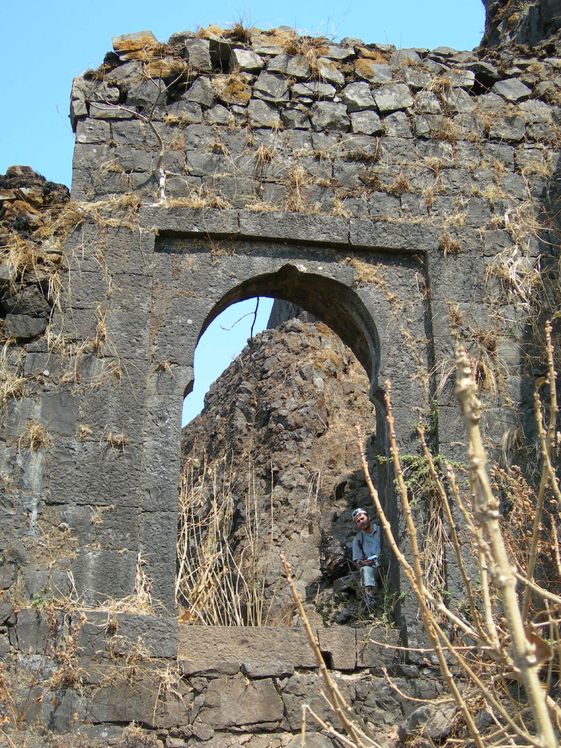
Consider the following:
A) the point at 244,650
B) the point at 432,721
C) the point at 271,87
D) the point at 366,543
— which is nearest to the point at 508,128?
the point at 271,87

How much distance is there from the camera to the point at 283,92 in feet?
27.2

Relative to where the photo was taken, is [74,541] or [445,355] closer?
[74,541]

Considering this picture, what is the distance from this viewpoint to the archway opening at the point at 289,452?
26.2 feet

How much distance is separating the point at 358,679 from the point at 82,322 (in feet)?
9.39

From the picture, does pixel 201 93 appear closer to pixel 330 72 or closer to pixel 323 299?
pixel 330 72

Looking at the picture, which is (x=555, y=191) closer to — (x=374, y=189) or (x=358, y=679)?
(x=374, y=189)

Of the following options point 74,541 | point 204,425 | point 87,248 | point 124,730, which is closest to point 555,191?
point 87,248

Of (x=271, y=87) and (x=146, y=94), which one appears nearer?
(x=146, y=94)

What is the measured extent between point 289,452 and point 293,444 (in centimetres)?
11

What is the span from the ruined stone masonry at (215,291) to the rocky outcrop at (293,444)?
8.94ft

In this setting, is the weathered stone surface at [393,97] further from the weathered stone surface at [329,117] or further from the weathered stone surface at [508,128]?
the weathered stone surface at [508,128]

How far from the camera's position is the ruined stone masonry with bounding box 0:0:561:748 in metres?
6.50

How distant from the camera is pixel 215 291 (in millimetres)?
7566

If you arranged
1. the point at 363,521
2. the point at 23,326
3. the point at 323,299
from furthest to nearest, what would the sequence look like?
the point at 363,521, the point at 323,299, the point at 23,326
